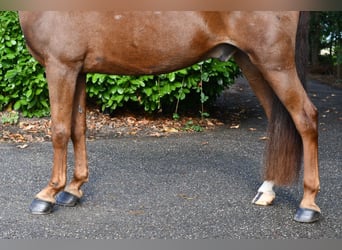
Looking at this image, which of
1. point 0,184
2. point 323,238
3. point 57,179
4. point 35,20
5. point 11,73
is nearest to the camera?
point 323,238

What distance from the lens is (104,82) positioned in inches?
295

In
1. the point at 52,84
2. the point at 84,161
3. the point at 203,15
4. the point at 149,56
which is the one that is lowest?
the point at 84,161

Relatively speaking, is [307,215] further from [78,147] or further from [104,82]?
[104,82]

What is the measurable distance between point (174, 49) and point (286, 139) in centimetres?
104

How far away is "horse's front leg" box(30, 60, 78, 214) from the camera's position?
→ 3.92 meters

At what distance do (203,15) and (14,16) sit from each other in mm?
4514

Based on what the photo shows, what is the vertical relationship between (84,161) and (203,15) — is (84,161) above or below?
below

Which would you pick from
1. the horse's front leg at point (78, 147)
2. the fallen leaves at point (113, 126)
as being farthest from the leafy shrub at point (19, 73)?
the horse's front leg at point (78, 147)

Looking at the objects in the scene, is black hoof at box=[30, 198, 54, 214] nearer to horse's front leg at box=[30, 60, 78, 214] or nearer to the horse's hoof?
horse's front leg at box=[30, 60, 78, 214]

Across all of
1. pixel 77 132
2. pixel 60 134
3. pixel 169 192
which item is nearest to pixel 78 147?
pixel 77 132

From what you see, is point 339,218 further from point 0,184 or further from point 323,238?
point 0,184

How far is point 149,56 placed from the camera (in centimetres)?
394

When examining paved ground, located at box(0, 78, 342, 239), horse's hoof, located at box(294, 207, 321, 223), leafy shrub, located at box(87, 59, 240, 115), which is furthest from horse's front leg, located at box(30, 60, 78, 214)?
leafy shrub, located at box(87, 59, 240, 115)

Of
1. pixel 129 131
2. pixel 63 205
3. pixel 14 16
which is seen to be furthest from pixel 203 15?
pixel 14 16
